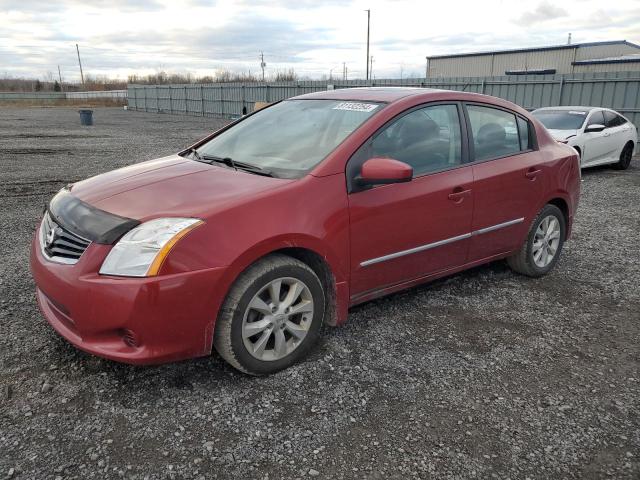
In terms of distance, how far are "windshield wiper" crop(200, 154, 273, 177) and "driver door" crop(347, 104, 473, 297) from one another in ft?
1.79

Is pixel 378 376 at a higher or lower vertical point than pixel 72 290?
lower

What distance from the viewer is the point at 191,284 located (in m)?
2.65

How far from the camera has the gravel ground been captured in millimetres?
2395

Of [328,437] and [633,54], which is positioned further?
[633,54]

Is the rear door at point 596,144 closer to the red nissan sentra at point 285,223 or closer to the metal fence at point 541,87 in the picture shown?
the metal fence at point 541,87

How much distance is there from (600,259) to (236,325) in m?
4.26

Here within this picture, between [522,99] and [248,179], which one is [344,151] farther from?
[522,99]

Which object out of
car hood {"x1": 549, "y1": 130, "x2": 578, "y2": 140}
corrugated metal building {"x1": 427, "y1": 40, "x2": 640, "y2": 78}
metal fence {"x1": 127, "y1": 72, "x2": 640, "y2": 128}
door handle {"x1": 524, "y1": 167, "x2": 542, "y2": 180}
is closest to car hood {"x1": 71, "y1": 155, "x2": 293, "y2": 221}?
door handle {"x1": 524, "y1": 167, "x2": 542, "y2": 180}

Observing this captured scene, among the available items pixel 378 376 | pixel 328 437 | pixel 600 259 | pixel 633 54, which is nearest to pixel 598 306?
pixel 600 259

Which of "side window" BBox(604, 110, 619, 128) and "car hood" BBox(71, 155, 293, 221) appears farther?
"side window" BBox(604, 110, 619, 128)

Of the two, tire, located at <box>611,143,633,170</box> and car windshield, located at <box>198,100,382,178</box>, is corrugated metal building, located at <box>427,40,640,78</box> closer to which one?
tire, located at <box>611,143,633,170</box>

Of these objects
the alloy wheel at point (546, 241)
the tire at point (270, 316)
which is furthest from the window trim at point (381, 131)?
the alloy wheel at point (546, 241)

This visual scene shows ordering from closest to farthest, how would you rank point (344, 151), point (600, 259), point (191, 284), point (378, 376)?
point (191, 284)
point (378, 376)
point (344, 151)
point (600, 259)

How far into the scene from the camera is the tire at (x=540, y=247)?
183 inches
